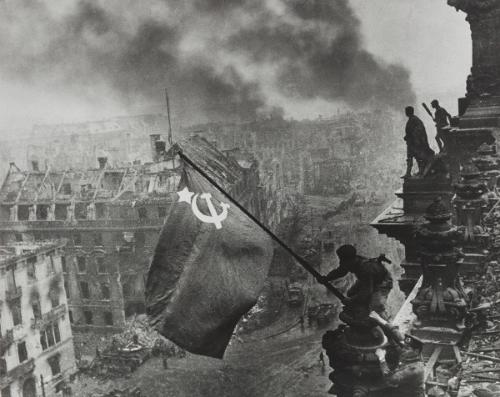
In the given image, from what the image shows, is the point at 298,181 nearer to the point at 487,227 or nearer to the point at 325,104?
the point at 325,104

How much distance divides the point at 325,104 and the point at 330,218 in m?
10.7

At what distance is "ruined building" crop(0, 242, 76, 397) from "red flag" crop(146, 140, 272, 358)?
26413mm

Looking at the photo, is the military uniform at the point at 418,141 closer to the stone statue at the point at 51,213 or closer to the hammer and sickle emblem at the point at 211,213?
the hammer and sickle emblem at the point at 211,213

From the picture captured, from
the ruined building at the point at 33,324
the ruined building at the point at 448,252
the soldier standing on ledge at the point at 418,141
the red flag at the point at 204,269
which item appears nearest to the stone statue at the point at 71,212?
the ruined building at the point at 33,324

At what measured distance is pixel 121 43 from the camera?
47.7 metres

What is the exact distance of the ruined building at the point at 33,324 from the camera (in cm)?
3006

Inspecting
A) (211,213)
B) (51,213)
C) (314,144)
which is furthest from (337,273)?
(314,144)

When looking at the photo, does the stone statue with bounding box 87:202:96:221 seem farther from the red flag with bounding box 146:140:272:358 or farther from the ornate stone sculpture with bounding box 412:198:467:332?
the ornate stone sculpture with bounding box 412:198:467:332

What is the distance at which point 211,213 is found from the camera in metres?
6.69

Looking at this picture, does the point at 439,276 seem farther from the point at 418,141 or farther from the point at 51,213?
the point at 51,213

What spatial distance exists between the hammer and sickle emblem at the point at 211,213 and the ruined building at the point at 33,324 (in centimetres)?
2652

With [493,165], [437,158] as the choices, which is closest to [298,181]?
[437,158]

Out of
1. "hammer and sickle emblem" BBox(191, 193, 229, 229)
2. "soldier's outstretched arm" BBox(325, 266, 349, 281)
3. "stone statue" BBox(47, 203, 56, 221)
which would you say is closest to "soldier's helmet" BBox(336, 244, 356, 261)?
"soldier's outstretched arm" BBox(325, 266, 349, 281)

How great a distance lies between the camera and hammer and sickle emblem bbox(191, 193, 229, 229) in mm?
6629
